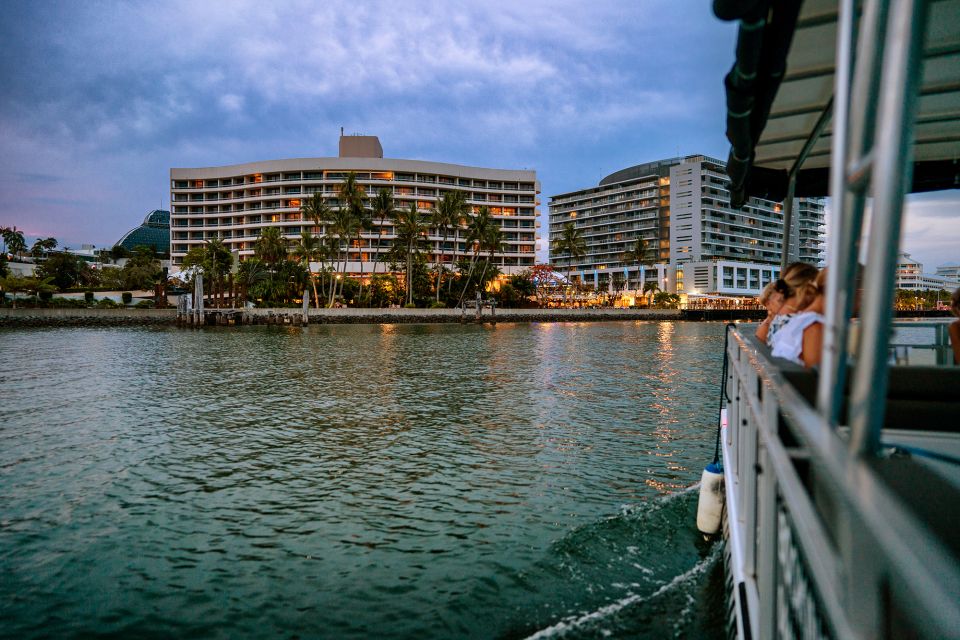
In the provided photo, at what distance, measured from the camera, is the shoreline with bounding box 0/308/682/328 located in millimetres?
59594

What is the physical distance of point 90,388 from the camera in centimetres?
1567

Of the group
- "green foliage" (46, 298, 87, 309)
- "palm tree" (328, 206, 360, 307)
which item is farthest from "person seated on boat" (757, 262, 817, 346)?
"green foliage" (46, 298, 87, 309)

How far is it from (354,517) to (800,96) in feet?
19.0

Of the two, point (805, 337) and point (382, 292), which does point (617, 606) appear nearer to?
point (805, 337)

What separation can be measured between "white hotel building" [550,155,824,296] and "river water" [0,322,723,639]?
120 meters

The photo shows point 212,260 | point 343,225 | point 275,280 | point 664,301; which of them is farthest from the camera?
point 664,301

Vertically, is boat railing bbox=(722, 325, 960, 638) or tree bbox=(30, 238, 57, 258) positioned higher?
tree bbox=(30, 238, 57, 258)

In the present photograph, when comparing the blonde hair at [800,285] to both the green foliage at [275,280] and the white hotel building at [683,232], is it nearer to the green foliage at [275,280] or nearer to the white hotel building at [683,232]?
the green foliage at [275,280]

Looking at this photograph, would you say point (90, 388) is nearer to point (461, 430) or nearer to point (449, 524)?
point (461, 430)

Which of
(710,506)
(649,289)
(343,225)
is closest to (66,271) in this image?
(343,225)

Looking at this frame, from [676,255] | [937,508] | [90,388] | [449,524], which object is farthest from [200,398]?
[676,255]

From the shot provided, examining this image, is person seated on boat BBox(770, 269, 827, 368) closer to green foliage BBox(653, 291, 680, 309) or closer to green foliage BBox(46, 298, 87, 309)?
green foliage BBox(46, 298, 87, 309)

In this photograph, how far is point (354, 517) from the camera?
21.7 feet

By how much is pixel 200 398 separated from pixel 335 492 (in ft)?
27.6
